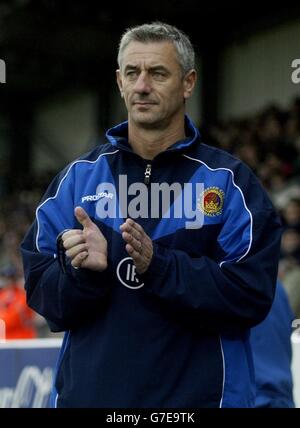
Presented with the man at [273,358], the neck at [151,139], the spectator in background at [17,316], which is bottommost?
the spectator in background at [17,316]

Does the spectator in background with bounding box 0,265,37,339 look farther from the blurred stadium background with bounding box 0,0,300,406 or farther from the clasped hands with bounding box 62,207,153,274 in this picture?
the clasped hands with bounding box 62,207,153,274

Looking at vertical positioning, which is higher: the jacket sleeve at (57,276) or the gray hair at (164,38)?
the gray hair at (164,38)

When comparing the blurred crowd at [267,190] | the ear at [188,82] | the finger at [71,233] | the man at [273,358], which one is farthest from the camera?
the blurred crowd at [267,190]

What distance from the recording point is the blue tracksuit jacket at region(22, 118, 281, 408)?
2.78 meters

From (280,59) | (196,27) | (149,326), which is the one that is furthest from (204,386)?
(196,27)

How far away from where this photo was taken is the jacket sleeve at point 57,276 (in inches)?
109

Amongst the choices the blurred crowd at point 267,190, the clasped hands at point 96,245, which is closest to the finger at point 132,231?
the clasped hands at point 96,245

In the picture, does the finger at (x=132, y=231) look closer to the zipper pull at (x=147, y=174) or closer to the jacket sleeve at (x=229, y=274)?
the jacket sleeve at (x=229, y=274)

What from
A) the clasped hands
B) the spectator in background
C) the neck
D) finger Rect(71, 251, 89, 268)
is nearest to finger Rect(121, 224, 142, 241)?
the clasped hands

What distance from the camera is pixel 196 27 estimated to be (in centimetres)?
1603

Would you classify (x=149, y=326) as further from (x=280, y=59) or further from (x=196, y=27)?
(x=196, y=27)

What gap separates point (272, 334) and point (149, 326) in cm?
153

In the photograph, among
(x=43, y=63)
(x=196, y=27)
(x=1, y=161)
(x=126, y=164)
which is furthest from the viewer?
(x=1, y=161)

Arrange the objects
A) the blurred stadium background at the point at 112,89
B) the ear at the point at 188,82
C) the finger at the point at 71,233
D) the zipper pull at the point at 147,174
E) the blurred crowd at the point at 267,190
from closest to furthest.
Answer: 1. the finger at the point at 71,233
2. the zipper pull at the point at 147,174
3. the ear at the point at 188,82
4. the blurred crowd at the point at 267,190
5. the blurred stadium background at the point at 112,89
